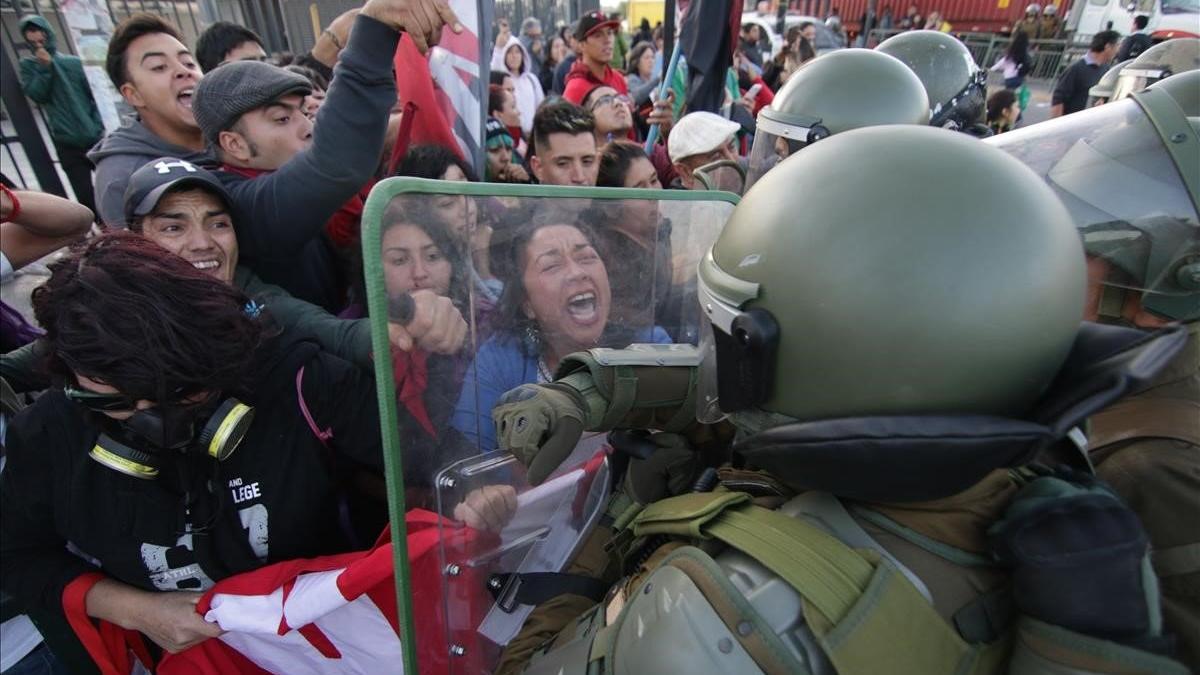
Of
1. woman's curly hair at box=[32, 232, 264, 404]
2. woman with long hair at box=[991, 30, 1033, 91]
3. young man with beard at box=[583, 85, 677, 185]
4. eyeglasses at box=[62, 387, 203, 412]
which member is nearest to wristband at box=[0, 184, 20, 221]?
woman's curly hair at box=[32, 232, 264, 404]

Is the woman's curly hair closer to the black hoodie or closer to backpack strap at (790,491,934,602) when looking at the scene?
the black hoodie

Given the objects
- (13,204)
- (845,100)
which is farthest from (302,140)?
(845,100)

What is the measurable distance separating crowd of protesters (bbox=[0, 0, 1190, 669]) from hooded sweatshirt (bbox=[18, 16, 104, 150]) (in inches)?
134

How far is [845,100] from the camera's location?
7.70 ft

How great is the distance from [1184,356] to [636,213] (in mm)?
1118

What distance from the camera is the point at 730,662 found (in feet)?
2.43

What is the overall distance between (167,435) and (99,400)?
158 millimetres

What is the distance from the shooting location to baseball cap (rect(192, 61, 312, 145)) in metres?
2.02

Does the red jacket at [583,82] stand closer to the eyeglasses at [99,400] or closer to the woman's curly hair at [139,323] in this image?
the woman's curly hair at [139,323]

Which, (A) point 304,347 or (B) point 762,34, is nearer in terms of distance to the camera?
(A) point 304,347

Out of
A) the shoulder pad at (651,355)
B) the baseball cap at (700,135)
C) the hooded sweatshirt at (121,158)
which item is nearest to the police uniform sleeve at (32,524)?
the hooded sweatshirt at (121,158)

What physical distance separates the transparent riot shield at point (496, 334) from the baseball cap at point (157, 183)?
41.0 inches

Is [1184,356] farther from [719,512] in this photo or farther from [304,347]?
[304,347]

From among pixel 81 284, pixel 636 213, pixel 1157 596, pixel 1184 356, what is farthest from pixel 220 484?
pixel 1184 356
